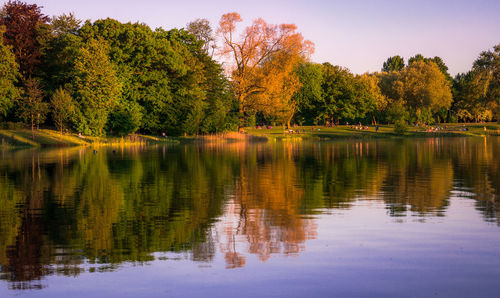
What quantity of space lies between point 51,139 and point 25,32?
68.4 ft

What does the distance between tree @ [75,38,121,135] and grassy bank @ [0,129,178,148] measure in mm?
1842

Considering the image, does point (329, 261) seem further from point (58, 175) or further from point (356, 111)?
point (356, 111)

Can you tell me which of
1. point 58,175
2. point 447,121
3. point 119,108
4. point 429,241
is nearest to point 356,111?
point 447,121

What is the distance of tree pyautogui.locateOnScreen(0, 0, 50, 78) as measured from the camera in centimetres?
8281

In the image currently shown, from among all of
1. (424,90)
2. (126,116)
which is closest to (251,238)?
(126,116)

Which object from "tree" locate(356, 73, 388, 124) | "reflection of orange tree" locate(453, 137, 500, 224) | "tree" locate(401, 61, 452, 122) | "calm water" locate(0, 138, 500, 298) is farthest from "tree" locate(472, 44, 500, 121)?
"calm water" locate(0, 138, 500, 298)

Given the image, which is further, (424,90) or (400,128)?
(424,90)

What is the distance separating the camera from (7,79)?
77.8 metres

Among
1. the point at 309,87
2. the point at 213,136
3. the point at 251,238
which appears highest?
the point at 309,87

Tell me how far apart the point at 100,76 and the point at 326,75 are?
74326 millimetres

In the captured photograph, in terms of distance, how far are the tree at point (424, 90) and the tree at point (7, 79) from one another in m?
90.9

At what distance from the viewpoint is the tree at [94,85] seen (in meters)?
73.4

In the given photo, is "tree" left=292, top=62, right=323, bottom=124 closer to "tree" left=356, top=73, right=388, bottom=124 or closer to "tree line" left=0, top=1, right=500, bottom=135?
"tree" left=356, top=73, right=388, bottom=124

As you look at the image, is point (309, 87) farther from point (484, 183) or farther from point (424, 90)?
point (484, 183)
